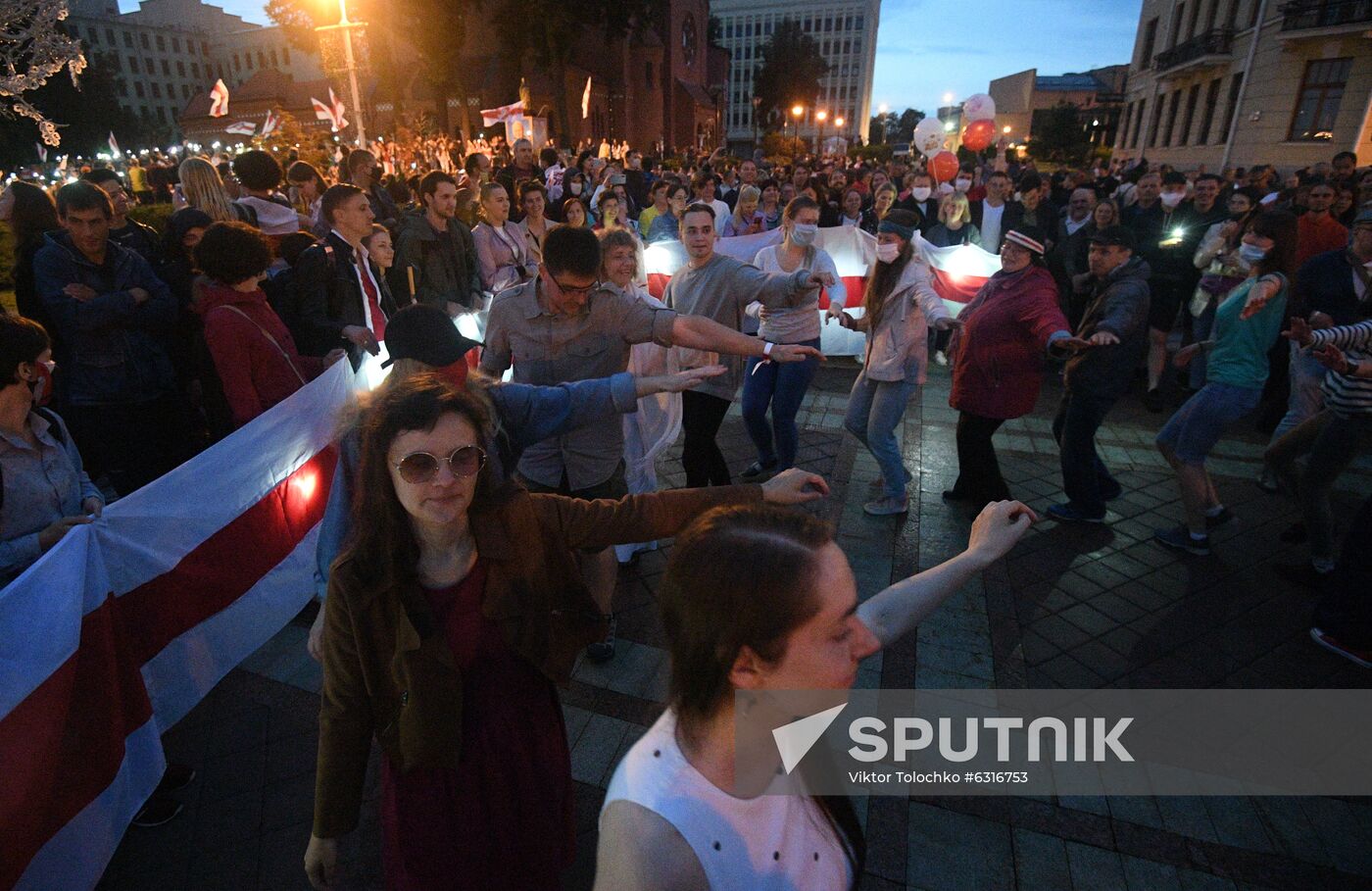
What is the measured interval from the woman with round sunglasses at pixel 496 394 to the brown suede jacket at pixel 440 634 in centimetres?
54

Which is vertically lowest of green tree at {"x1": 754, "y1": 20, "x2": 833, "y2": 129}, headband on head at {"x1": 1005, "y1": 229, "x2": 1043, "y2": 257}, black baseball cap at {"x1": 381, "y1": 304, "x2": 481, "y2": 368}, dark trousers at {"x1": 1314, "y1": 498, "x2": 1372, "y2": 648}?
dark trousers at {"x1": 1314, "y1": 498, "x2": 1372, "y2": 648}

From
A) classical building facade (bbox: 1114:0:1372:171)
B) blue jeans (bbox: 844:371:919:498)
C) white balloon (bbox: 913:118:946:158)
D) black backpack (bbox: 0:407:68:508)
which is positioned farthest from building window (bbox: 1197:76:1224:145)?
black backpack (bbox: 0:407:68:508)

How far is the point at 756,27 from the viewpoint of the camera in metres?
108

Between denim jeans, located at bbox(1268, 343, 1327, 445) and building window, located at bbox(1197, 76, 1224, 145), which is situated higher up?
building window, located at bbox(1197, 76, 1224, 145)

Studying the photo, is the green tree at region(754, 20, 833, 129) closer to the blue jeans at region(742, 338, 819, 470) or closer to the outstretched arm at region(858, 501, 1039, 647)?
the blue jeans at region(742, 338, 819, 470)

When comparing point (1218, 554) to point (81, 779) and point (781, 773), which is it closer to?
point (781, 773)

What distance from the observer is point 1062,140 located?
42250 millimetres

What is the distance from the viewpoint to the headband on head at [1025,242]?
443 centimetres

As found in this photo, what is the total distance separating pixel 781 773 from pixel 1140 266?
4.57 metres

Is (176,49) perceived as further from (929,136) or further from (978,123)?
(978,123)

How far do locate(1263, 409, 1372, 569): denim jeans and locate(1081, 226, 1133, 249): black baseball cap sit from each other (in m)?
1.53

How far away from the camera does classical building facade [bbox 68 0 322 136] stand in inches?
3351

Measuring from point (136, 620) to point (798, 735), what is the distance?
273 cm

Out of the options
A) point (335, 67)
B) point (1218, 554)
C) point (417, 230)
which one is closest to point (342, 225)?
point (417, 230)
